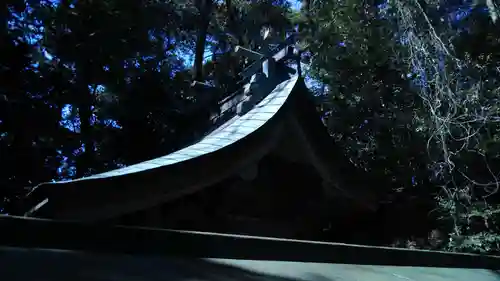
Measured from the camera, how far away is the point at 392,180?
29.7ft

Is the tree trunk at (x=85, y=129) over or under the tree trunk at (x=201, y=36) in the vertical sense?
under

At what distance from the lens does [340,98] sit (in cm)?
1003

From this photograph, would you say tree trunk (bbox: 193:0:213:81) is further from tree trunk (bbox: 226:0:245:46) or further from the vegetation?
the vegetation

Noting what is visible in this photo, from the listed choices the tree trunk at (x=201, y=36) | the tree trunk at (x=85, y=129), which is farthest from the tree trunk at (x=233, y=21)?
the tree trunk at (x=85, y=129)

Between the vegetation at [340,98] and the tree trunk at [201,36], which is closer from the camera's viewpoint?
the vegetation at [340,98]

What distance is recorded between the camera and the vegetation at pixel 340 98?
782 centimetres

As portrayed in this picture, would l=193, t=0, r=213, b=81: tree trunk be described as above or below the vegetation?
above

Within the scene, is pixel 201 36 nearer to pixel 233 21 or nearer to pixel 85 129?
pixel 233 21

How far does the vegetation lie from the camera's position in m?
7.82

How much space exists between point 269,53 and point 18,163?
4.81 meters

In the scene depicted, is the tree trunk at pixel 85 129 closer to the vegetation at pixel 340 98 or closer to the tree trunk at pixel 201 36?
the vegetation at pixel 340 98

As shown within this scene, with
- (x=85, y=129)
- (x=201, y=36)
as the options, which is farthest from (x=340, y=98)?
(x=85, y=129)

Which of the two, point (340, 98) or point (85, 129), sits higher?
point (340, 98)

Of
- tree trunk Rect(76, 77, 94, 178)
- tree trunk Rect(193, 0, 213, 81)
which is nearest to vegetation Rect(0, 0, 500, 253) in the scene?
tree trunk Rect(76, 77, 94, 178)
